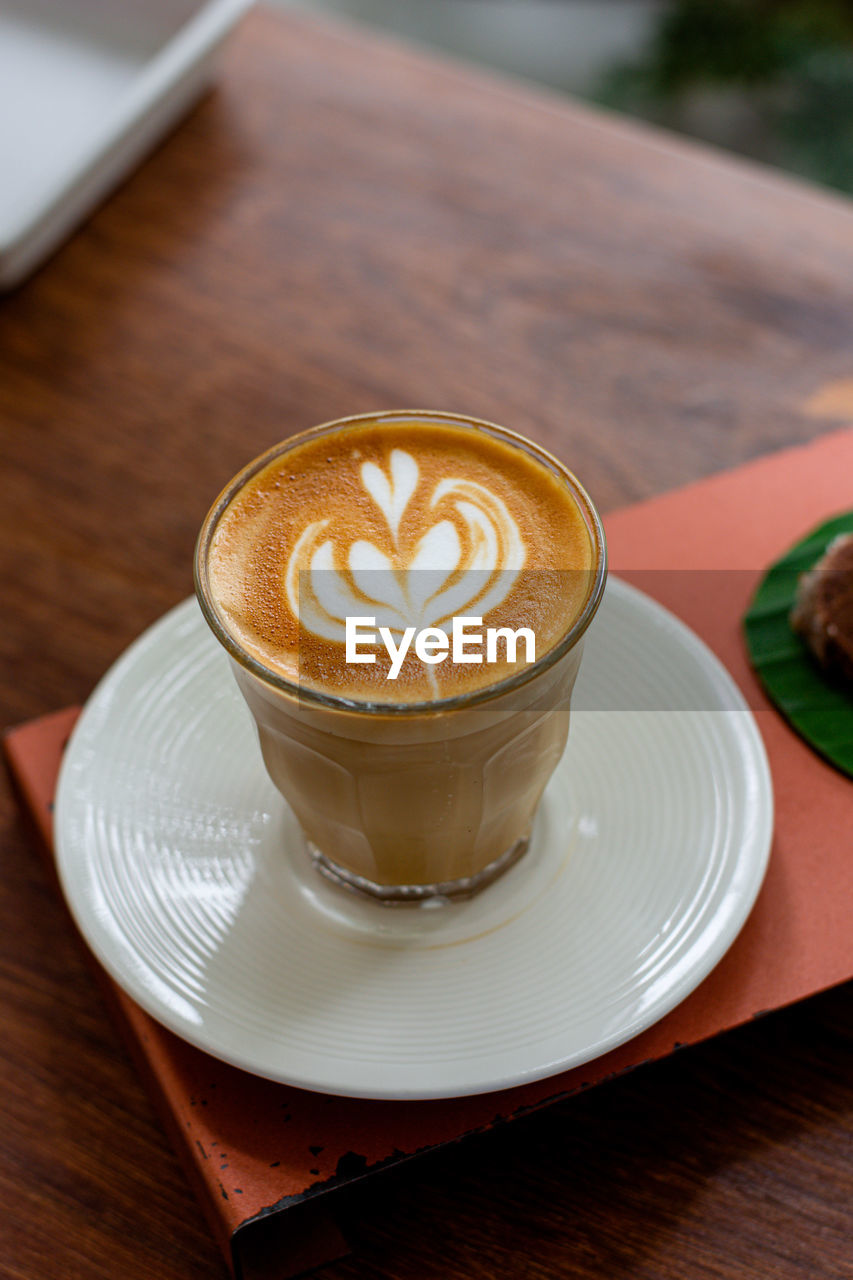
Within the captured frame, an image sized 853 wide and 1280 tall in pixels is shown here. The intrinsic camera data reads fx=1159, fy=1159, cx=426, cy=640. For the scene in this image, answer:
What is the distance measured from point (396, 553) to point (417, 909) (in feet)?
0.70

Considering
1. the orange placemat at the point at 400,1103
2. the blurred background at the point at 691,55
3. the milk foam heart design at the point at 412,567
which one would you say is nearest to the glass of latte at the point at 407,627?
the milk foam heart design at the point at 412,567

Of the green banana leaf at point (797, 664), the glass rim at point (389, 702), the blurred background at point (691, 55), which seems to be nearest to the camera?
the glass rim at point (389, 702)

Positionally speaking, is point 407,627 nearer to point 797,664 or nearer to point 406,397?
point 797,664

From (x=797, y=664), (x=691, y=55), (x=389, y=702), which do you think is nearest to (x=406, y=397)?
(x=797, y=664)

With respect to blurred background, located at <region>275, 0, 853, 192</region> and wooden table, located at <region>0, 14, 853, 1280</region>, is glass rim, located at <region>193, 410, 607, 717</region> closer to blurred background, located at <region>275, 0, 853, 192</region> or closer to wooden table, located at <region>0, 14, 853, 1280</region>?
wooden table, located at <region>0, 14, 853, 1280</region>

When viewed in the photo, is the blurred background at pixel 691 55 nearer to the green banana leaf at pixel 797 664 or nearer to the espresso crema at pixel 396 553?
the green banana leaf at pixel 797 664

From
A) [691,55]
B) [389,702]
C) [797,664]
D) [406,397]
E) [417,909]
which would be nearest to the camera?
[389,702]

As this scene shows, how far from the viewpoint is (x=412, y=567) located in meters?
0.63

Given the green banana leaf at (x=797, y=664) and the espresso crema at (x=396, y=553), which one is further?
the green banana leaf at (x=797, y=664)

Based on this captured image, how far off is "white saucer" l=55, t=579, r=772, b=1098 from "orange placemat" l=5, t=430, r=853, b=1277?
3 centimetres

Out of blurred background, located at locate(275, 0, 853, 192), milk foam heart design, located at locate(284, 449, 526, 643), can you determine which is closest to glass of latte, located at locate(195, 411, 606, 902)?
milk foam heart design, located at locate(284, 449, 526, 643)

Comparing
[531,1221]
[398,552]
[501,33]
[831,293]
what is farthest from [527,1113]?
[501,33]

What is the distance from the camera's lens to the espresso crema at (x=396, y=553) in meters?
0.59

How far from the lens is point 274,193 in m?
1.29
